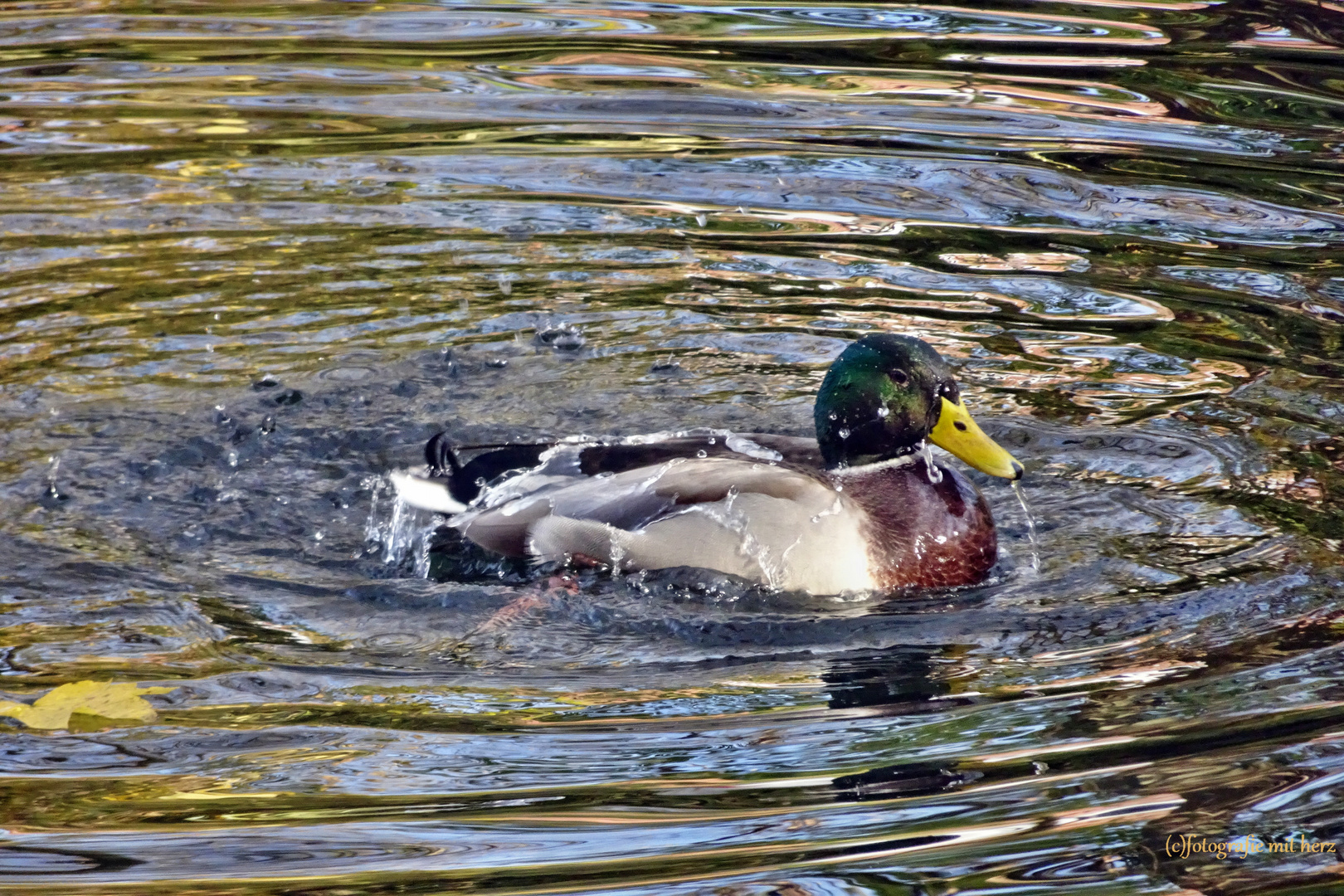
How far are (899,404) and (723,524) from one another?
70 cm

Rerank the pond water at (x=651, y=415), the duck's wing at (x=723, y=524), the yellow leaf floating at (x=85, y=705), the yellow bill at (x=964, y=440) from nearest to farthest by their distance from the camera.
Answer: the pond water at (x=651, y=415), the yellow leaf floating at (x=85, y=705), the duck's wing at (x=723, y=524), the yellow bill at (x=964, y=440)

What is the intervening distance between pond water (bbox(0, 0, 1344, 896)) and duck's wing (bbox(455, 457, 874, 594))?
104 mm

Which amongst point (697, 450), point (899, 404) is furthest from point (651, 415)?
point (899, 404)

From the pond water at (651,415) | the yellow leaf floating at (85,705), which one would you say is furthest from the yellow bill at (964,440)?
the yellow leaf floating at (85,705)

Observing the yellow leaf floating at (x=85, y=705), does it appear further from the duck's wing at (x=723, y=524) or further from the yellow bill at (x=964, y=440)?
the yellow bill at (x=964, y=440)

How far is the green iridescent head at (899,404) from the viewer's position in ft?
16.8

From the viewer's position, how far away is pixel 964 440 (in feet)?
16.9

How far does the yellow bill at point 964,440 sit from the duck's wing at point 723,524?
42 centimetres

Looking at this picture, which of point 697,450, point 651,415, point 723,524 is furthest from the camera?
point 651,415

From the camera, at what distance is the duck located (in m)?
4.88

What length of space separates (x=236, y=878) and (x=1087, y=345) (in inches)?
173

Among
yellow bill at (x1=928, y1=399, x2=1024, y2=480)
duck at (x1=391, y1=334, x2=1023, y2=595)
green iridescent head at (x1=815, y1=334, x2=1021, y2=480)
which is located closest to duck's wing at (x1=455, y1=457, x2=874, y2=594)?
duck at (x1=391, y1=334, x2=1023, y2=595)

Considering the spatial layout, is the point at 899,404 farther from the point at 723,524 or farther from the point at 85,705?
the point at 85,705

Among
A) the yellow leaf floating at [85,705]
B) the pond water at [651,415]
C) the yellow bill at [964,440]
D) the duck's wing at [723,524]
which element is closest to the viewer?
the pond water at [651,415]
